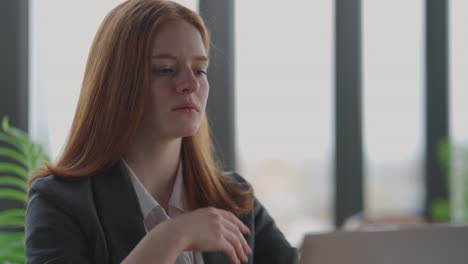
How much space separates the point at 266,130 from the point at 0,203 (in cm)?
169

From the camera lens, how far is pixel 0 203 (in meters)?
3.08

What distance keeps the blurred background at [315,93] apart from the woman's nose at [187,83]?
7.03ft

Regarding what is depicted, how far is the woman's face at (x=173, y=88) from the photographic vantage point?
129 cm

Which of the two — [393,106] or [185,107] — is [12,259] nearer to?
[185,107]

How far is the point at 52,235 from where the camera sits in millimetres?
1192

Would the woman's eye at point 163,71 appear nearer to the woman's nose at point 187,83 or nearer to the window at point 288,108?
the woman's nose at point 187,83

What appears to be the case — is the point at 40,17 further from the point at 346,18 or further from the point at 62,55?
the point at 346,18

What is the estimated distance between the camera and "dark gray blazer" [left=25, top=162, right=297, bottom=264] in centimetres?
119

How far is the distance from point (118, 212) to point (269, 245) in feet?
1.32

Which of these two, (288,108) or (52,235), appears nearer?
(52,235)

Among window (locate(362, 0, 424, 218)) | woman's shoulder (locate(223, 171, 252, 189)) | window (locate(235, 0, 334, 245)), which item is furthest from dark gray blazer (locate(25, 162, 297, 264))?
window (locate(362, 0, 424, 218))

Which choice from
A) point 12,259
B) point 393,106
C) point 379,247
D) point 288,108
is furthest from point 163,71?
point 393,106

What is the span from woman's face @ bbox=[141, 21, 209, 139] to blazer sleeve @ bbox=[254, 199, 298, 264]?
345 mm

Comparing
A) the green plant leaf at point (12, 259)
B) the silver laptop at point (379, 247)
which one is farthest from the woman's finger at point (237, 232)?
the green plant leaf at point (12, 259)
